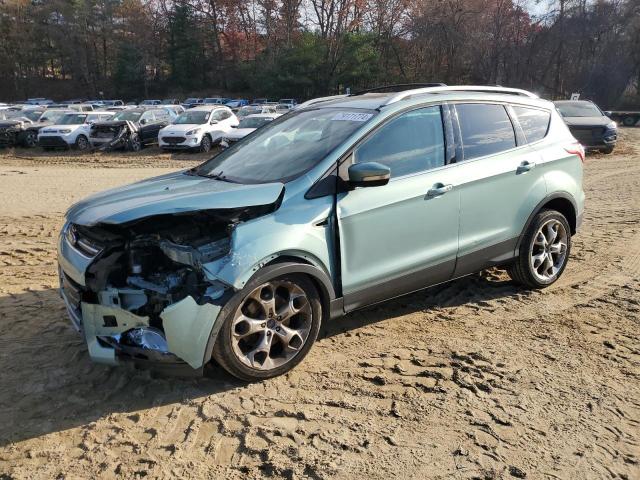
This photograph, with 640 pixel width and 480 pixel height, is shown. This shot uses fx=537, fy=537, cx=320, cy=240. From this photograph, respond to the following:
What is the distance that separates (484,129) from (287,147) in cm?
168

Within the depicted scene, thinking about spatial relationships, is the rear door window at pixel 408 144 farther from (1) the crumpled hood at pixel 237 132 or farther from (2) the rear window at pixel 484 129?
(1) the crumpled hood at pixel 237 132

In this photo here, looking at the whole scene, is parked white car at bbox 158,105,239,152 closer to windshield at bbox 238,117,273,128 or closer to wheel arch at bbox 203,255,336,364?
windshield at bbox 238,117,273,128

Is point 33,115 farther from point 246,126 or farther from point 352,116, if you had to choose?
point 352,116

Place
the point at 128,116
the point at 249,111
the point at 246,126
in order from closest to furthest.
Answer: the point at 246,126 < the point at 128,116 < the point at 249,111

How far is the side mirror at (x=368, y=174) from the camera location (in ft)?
11.6

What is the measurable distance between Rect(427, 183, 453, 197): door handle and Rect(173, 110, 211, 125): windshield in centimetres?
1659

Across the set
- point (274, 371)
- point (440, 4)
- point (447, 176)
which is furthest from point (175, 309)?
point (440, 4)

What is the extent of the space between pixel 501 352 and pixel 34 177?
12217mm

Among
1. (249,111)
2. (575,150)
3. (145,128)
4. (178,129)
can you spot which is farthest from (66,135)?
(575,150)

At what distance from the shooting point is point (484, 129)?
4516 mm

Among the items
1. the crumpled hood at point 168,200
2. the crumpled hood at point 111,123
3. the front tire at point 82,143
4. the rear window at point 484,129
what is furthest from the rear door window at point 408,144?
the front tire at point 82,143

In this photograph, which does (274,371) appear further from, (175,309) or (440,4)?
(440,4)

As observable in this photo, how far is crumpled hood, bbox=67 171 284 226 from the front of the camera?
10.7ft

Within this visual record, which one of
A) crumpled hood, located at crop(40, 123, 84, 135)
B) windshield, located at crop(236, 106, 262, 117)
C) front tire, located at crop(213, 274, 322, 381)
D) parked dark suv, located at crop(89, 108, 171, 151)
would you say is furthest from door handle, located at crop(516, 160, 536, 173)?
windshield, located at crop(236, 106, 262, 117)
